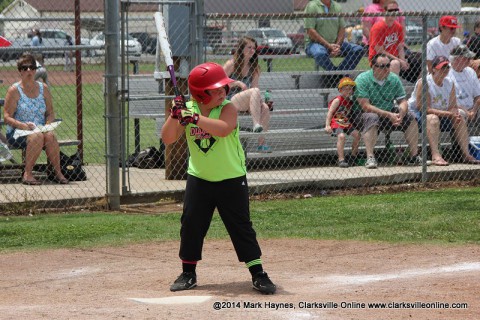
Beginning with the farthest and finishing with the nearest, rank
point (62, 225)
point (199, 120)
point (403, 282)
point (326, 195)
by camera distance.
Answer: point (326, 195)
point (62, 225)
point (403, 282)
point (199, 120)

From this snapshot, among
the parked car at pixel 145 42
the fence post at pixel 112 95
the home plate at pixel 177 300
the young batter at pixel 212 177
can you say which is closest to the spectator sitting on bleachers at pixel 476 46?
the fence post at pixel 112 95

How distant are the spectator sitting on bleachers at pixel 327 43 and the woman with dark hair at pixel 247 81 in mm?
1485

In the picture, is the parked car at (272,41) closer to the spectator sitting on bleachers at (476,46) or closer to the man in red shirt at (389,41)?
the man in red shirt at (389,41)

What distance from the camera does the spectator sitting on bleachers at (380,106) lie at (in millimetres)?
11617

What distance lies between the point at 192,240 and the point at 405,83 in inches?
305

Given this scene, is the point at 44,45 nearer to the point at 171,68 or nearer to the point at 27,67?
the point at 27,67

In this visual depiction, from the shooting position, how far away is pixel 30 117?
10.6m

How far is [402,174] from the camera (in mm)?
11391

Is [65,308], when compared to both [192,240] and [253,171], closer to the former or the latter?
[192,240]

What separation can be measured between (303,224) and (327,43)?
410cm

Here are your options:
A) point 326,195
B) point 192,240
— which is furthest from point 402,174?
point 192,240

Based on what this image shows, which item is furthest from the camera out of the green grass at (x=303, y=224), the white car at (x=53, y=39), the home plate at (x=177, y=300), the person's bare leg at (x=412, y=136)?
the white car at (x=53, y=39)

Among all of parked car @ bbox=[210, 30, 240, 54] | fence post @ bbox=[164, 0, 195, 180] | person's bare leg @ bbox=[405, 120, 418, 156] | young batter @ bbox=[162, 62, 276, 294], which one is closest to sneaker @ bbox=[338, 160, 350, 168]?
person's bare leg @ bbox=[405, 120, 418, 156]

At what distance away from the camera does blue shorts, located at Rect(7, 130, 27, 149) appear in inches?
411
